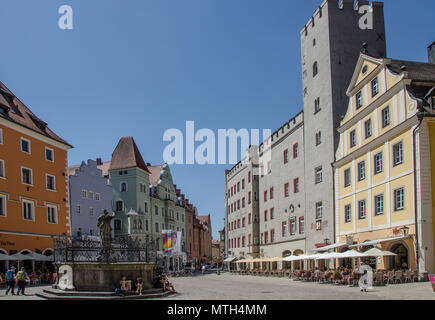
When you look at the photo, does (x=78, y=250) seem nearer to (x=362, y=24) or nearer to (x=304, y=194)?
(x=304, y=194)

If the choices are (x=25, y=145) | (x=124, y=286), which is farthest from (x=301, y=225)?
(x=124, y=286)

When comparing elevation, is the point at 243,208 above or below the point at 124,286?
above

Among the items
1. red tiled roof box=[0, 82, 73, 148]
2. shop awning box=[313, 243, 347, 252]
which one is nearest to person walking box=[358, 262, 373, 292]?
shop awning box=[313, 243, 347, 252]

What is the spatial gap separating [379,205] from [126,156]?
4491 centimetres

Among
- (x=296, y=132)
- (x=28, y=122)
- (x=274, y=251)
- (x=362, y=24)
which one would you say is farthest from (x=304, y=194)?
(x=28, y=122)

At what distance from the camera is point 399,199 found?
2900 centimetres

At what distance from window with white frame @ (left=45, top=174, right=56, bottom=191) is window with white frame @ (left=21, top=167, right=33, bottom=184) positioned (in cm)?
234

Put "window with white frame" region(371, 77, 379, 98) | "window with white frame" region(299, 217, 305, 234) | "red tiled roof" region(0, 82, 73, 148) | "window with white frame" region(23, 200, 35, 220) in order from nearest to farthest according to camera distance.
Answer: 1. "window with white frame" region(371, 77, 379, 98)
2. "window with white frame" region(23, 200, 35, 220)
3. "red tiled roof" region(0, 82, 73, 148)
4. "window with white frame" region(299, 217, 305, 234)

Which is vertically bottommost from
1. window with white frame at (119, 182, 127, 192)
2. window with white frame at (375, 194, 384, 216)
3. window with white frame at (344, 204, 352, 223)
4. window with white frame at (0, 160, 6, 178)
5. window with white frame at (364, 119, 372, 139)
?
window with white frame at (344, 204, 352, 223)

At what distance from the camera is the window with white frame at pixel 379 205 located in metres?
31.1

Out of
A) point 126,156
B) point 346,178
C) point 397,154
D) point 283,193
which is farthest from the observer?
point 126,156

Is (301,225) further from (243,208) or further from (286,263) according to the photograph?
(243,208)

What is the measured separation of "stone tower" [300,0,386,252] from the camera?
3891 centimetres

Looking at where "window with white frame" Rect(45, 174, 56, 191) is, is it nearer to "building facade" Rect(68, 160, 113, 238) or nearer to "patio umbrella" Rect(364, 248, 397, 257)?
"building facade" Rect(68, 160, 113, 238)
